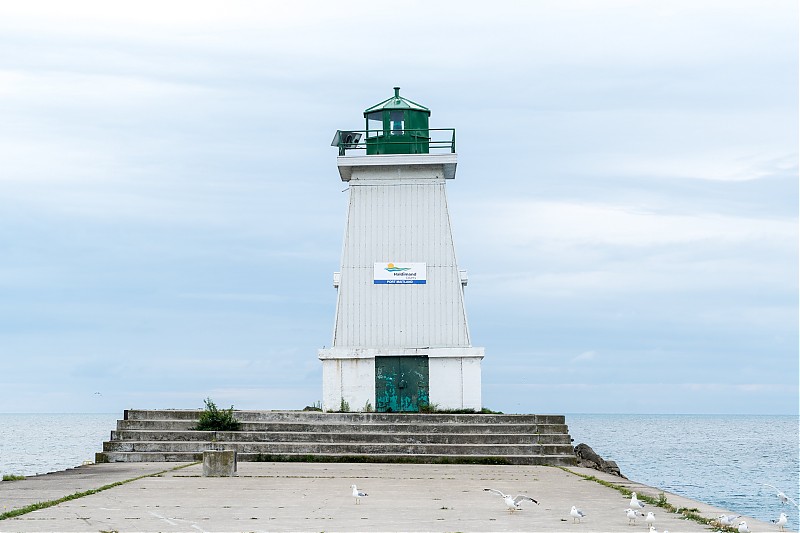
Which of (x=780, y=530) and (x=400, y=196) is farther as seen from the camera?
(x=400, y=196)

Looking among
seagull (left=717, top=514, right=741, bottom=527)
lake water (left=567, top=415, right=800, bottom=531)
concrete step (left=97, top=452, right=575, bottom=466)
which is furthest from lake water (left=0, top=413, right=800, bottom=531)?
seagull (left=717, top=514, right=741, bottom=527)

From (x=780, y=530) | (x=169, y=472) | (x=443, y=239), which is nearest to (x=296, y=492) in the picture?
(x=169, y=472)

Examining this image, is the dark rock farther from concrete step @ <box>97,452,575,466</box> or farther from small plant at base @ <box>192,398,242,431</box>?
small plant at base @ <box>192,398,242,431</box>

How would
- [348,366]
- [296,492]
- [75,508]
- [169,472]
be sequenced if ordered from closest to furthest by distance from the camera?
1. [75,508]
2. [296,492]
3. [169,472]
4. [348,366]

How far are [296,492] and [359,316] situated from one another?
12060 millimetres

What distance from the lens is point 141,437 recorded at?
24234 millimetres

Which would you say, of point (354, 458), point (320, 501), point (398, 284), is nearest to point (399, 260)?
point (398, 284)

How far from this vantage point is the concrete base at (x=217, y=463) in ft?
61.5

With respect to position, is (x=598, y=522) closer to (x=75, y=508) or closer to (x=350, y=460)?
(x=75, y=508)

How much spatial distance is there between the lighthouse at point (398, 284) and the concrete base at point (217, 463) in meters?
8.47

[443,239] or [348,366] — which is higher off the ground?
[443,239]

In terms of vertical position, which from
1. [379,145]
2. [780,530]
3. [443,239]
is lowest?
[780,530]

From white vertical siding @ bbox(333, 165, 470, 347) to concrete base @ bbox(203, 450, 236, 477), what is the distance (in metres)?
9.22

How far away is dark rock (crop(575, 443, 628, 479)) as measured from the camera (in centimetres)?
2624
